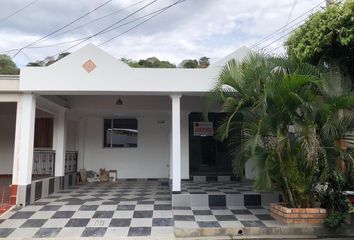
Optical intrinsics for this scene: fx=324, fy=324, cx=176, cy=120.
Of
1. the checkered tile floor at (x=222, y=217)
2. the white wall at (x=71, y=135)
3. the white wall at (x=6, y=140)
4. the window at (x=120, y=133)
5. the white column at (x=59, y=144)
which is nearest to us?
the checkered tile floor at (x=222, y=217)

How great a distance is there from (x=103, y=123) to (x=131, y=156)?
5.17 feet

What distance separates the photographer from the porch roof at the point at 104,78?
282 inches

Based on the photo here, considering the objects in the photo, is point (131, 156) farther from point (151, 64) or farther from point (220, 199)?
point (151, 64)

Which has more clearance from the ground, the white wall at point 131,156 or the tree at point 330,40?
the tree at point 330,40

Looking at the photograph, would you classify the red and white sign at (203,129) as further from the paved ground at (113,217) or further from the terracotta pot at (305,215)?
the terracotta pot at (305,215)

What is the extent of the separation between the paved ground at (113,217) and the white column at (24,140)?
2.53 feet

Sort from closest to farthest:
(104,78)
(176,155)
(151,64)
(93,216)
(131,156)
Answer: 1. (93,216)
2. (104,78)
3. (176,155)
4. (131,156)
5. (151,64)

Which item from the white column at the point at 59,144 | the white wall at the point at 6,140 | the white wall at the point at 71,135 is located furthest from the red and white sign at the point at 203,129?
the white wall at the point at 6,140

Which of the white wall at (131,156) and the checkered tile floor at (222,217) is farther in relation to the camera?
the white wall at (131,156)

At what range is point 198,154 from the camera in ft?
34.2

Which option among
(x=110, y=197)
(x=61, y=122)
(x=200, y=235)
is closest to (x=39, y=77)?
(x=61, y=122)

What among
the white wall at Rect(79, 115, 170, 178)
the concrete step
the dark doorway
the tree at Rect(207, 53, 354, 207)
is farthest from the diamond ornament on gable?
the white wall at Rect(79, 115, 170, 178)

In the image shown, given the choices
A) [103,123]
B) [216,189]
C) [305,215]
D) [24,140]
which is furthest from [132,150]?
[305,215]

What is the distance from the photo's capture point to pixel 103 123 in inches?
461
